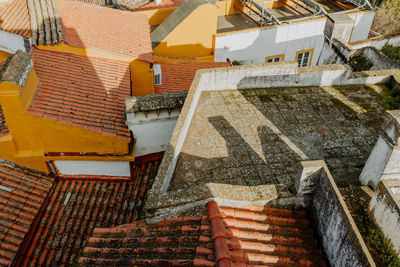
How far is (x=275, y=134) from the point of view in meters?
9.85

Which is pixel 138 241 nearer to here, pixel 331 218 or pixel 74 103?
pixel 331 218

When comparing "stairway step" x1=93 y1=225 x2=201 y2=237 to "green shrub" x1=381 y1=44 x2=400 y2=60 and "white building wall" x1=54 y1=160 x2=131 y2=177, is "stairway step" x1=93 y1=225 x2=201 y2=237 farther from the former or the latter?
"green shrub" x1=381 y1=44 x2=400 y2=60

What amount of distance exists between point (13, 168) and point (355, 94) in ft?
39.2

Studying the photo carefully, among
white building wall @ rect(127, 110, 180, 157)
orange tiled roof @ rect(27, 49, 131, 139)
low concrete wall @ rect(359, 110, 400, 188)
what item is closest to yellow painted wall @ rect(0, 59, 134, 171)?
orange tiled roof @ rect(27, 49, 131, 139)

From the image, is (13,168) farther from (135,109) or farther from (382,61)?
(382,61)

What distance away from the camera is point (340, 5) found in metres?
26.4

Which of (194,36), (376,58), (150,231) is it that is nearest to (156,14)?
(194,36)

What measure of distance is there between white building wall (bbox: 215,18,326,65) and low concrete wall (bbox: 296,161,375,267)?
1508 centimetres

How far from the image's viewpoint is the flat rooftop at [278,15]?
76.9 ft

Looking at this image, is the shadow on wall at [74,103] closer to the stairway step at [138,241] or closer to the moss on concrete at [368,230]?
the stairway step at [138,241]

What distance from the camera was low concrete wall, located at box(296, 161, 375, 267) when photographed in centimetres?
573

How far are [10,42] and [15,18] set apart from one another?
3.69 ft

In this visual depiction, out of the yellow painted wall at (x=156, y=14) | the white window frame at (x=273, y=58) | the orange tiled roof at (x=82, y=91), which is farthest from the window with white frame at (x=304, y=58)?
the orange tiled roof at (x=82, y=91)

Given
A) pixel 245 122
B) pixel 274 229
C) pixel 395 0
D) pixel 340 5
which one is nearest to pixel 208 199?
pixel 274 229
